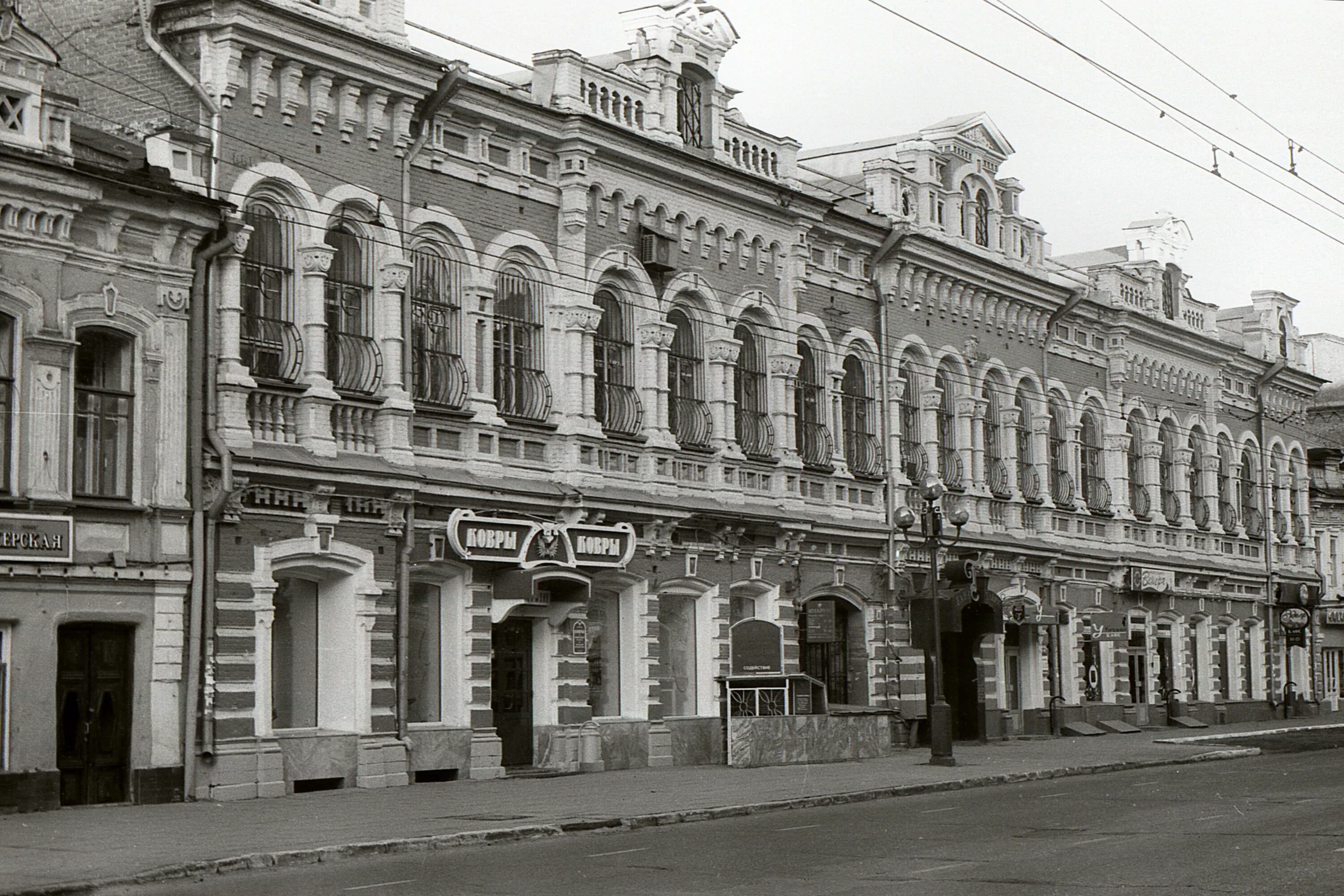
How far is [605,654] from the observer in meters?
28.9

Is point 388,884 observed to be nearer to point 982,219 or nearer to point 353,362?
point 353,362

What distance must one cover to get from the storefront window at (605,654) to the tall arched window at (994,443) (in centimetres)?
1286

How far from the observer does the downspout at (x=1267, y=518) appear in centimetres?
5141

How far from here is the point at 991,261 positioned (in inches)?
1527

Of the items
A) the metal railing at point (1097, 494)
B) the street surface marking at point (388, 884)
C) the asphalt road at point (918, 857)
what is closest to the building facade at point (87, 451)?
the asphalt road at point (918, 857)

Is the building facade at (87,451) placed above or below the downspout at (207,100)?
below

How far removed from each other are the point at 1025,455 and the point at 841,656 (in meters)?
8.84

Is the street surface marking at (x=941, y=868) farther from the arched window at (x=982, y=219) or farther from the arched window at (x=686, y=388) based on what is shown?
the arched window at (x=982, y=219)

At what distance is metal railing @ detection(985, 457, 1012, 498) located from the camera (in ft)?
130

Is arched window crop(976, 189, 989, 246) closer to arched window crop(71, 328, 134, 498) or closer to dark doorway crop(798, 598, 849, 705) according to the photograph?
dark doorway crop(798, 598, 849, 705)

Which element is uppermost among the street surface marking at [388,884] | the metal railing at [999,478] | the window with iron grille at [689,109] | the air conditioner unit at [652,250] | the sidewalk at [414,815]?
the window with iron grille at [689,109]

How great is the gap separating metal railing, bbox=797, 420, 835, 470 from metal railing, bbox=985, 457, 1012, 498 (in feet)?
21.7

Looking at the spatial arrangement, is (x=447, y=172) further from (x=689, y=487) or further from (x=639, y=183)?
(x=689, y=487)

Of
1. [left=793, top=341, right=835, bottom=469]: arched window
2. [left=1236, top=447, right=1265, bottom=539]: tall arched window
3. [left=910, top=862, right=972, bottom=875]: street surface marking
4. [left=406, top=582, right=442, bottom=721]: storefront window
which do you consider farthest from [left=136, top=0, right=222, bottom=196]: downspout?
[left=1236, top=447, right=1265, bottom=539]: tall arched window
